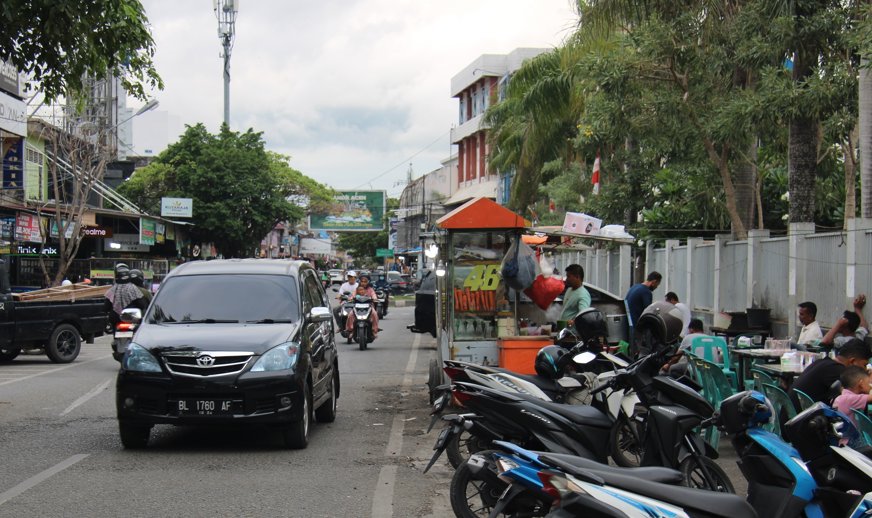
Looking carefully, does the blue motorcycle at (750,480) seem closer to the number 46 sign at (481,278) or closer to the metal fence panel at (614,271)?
the number 46 sign at (481,278)

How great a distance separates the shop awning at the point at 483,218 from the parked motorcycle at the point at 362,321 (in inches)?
410

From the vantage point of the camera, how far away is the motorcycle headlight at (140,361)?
30.3 ft

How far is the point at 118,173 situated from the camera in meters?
59.8

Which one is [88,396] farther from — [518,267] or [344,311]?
[344,311]

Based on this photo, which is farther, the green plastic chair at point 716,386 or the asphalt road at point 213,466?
the green plastic chair at point 716,386

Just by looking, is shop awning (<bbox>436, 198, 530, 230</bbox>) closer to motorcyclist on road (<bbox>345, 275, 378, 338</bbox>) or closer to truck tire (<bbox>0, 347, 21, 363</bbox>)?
truck tire (<bbox>0, 347, 21, 363</bbox>)

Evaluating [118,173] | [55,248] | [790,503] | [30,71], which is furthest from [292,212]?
[790,503]

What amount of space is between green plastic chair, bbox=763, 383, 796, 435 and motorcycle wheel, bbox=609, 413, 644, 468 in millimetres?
1095

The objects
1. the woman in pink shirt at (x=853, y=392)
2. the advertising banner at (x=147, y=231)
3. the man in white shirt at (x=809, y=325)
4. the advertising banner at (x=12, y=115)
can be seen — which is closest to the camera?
the woman in pink shirt at (x=853, y=392)

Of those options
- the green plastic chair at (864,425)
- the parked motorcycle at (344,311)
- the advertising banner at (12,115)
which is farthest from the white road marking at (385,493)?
the advertising banner at (12,115)

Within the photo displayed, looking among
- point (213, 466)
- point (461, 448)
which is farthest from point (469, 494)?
point (213, 466)

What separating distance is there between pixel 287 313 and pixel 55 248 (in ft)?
99.0

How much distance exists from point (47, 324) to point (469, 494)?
13899 mm

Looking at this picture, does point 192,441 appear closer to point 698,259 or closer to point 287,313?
point 287,313
